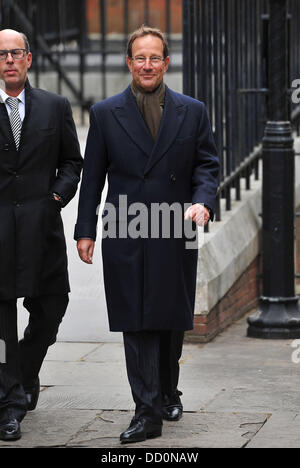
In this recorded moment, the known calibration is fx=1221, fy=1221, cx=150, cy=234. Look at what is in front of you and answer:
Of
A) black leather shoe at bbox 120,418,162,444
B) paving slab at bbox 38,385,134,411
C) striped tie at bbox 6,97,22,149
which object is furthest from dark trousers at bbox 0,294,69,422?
striped tie at bbox 6,97,22,149

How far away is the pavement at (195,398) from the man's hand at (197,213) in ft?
3.38

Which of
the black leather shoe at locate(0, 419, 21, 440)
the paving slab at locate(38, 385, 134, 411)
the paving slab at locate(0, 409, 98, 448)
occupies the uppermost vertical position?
the black leather shoe at locate(0, 419, 21, 440)

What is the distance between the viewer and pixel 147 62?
18.7ft

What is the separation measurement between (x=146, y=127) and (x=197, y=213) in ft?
1.62

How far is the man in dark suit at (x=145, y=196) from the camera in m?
5.78

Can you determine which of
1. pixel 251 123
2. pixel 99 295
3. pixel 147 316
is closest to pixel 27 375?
pixel 147 316

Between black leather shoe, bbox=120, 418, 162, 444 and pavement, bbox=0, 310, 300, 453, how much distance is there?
0.03m

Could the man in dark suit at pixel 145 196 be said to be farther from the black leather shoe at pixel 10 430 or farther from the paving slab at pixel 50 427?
the black leather shoe at pixel 10 430

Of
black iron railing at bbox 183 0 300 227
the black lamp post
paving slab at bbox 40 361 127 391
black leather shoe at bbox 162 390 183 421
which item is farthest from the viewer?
black iron railing at bbox 183 0 300 227

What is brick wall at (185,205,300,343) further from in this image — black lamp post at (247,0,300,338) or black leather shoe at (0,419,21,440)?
black leather shoe at (0,419,21,440)

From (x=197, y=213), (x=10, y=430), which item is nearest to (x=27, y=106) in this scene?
(x=197, y=213)

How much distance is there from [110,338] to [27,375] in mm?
1831

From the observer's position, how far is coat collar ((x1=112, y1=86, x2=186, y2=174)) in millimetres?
5781
